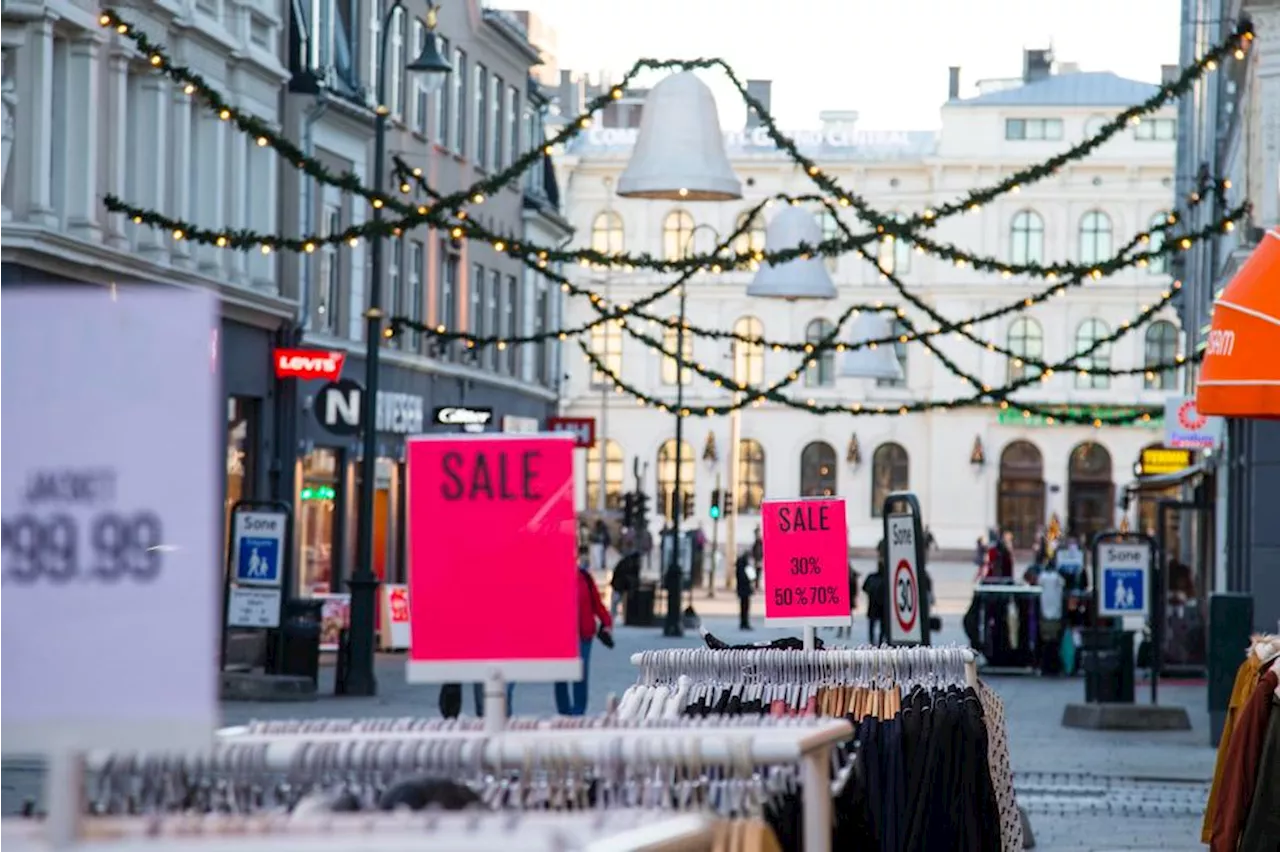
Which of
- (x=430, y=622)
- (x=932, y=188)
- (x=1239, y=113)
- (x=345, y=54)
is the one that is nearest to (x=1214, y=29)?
(x=1239, y=113)

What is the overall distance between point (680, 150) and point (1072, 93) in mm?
86795

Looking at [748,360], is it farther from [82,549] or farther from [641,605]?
[82,549]

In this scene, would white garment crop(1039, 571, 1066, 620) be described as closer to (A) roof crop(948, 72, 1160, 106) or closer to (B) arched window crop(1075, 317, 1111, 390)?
(B) arched window crop(1075, 317, 1111, 390)

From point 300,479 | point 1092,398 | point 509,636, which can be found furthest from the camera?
point 1092,398

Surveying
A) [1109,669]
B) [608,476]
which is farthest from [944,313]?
[1109,669]

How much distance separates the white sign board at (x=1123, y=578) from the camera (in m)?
28.4

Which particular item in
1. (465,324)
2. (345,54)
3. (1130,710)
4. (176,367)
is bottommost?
(1130,710)

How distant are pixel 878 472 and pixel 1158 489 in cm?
6048

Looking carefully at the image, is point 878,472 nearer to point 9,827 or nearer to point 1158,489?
point 1158,489

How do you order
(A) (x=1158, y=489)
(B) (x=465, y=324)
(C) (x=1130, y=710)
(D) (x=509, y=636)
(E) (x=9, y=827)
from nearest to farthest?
(E) (x=9, y=827)
(D) (x=509, y=636)
(C) (x=1130, y=710)
(A) (x=1158, y=489)
(B) (x=465, y=324)

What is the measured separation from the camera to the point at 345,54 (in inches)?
1649

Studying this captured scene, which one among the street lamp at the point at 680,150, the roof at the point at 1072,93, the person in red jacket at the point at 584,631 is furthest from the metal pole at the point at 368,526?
the roof at the point at 1072,93

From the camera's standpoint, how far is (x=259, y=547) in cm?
2677

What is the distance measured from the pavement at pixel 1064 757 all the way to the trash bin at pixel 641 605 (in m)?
9.24
